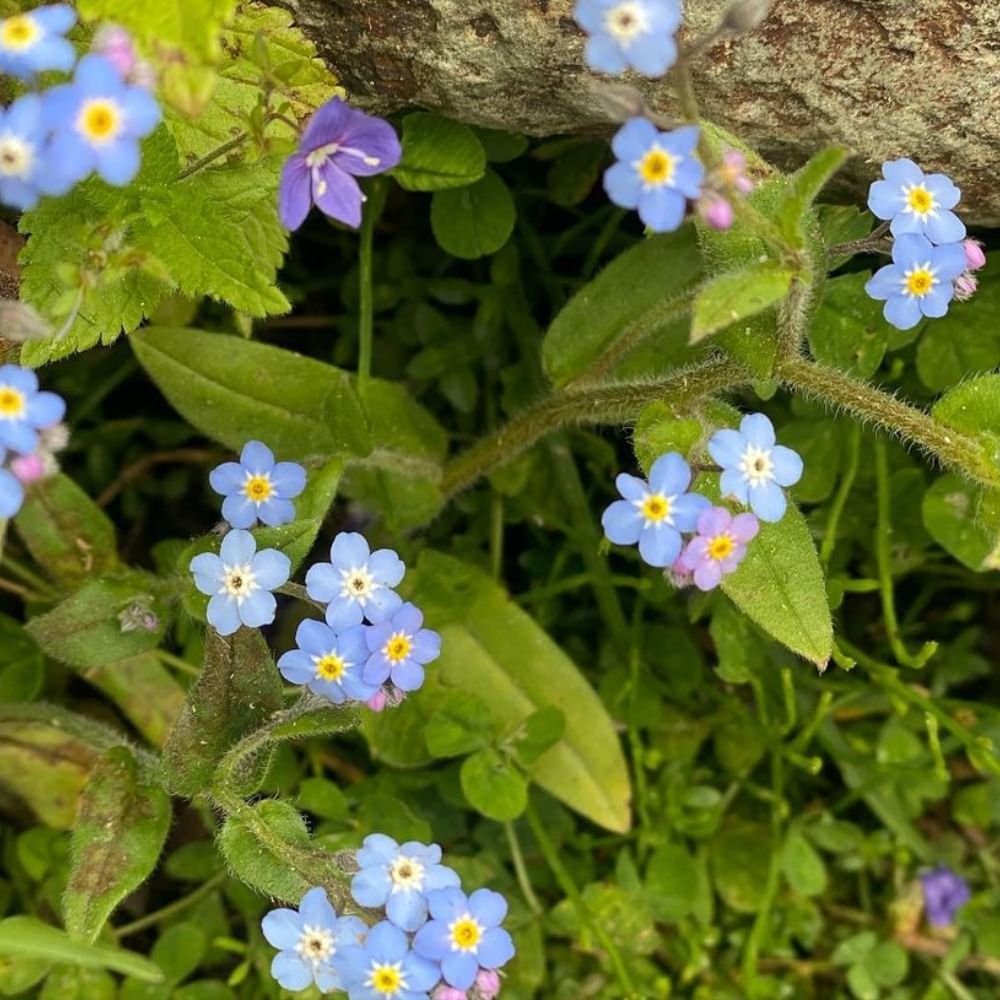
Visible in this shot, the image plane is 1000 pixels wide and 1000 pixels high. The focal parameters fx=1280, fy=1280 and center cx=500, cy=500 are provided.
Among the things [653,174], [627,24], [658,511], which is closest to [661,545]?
[658,511]

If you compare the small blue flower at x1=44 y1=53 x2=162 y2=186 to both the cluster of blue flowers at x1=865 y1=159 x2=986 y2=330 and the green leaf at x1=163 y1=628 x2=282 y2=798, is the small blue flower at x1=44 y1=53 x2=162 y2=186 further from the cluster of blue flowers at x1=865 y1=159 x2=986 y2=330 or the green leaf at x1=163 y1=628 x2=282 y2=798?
the cluster of blue flowers at x1=865 y1=159 x2=986 y2=330

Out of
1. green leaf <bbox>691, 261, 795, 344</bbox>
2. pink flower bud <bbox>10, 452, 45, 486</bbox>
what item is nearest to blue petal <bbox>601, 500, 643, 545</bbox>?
green leaf <bbox>691, 261, 795, 344</bbox>

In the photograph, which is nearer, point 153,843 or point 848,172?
point 153,843

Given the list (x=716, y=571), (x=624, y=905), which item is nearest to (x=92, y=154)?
(x=716, y=571)

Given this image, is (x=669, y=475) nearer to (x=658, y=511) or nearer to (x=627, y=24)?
(x=658, y=511)

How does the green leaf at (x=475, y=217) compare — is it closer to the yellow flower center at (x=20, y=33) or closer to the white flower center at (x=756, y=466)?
the white flower center at (x=756, y=466)

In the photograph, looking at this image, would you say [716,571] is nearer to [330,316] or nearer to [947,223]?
[947,223]

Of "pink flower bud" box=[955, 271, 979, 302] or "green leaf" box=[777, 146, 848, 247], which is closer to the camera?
"green leaf" box=[777, 146, 848, 247]
